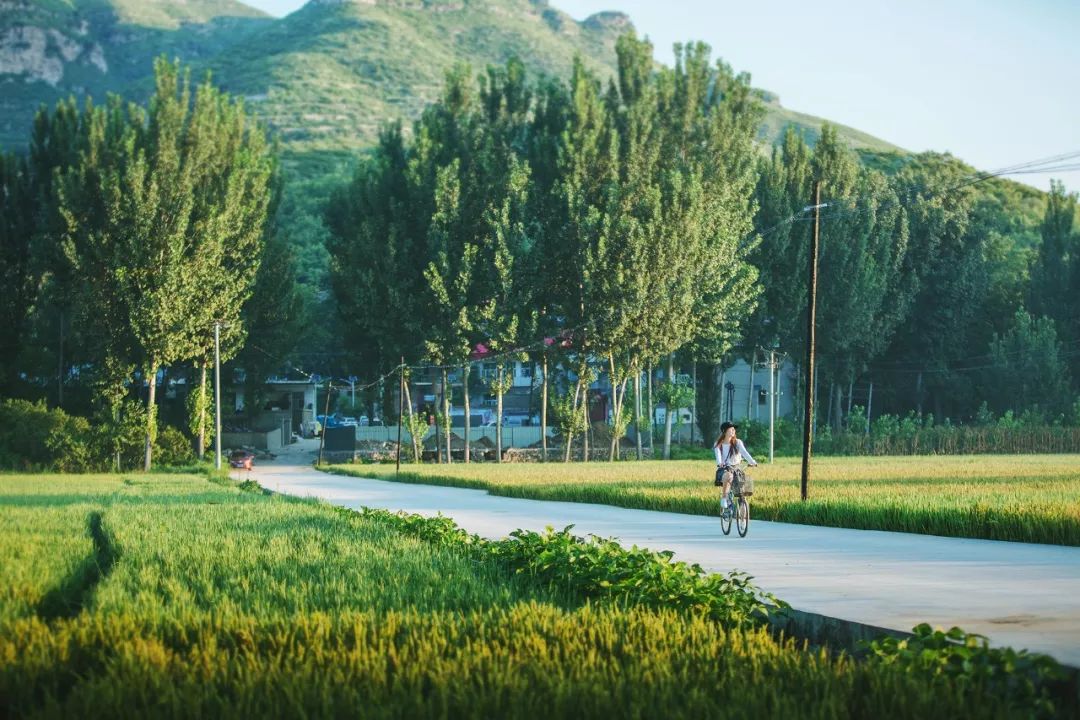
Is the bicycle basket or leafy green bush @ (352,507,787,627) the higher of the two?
the bicycle basket

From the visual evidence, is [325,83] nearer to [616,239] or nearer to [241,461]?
[241,461]

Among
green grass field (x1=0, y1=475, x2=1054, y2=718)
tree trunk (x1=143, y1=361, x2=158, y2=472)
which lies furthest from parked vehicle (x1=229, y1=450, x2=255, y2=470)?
green grass field (x1=0, y1=475, x2=1054, y2=718)

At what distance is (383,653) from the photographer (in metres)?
6.61

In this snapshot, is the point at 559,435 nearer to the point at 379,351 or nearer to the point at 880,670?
the point at 379,351

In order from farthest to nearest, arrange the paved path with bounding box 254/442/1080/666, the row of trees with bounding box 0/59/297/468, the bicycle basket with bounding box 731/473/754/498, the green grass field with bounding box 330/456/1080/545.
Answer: the row of trees with bounding box 0/59/297/468 → the bicycle basket with bounding box 731/473/754/498 → the green grass field with bounding box 330/456/1080/545 → the paved path with bounding box 254/442/1080/666

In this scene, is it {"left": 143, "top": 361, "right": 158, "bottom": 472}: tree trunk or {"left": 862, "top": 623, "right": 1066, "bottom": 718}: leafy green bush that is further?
{"left": 143, "top": 361, "right": 158, "bottom": 472}: tree trunk

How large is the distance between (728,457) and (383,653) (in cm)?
1188

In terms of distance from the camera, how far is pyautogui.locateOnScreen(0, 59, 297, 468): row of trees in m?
48.7

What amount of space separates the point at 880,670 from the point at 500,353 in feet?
158

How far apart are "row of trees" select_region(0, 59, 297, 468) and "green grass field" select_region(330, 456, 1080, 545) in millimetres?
17308

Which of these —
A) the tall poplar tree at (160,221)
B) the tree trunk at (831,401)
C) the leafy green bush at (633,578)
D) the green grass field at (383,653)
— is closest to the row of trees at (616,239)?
the tree trunk at (831,401)

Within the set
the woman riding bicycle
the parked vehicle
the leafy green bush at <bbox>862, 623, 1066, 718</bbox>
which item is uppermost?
the woman riding bicycle

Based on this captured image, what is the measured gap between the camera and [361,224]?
182ft

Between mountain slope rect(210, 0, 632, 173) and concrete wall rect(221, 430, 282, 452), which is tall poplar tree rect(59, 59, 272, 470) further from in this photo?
mountain slope rect(210, 0, 632, 173)
